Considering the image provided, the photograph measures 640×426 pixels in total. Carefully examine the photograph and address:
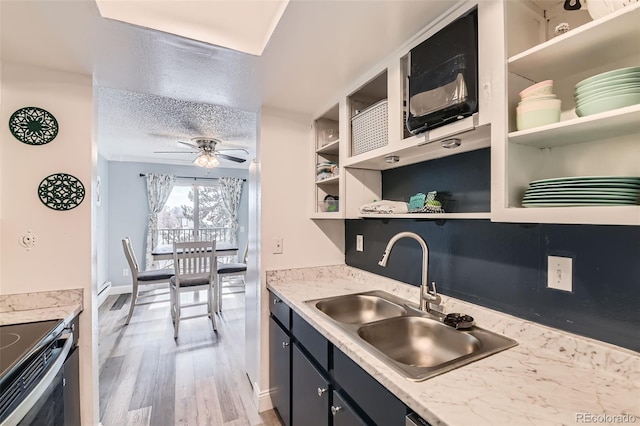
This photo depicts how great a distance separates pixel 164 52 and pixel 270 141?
0.84 m

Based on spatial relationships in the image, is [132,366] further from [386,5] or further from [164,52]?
[386,5]

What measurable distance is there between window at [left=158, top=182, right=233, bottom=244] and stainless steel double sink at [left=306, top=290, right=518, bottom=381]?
458 centimetres

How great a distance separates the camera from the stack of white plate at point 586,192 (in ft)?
2.33

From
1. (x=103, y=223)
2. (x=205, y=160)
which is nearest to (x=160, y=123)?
(x=205, y=160)

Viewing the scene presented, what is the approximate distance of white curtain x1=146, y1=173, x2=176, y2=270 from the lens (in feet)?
16.1

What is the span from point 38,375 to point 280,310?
43.1 inches

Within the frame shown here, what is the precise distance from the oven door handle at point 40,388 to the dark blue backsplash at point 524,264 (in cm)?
169

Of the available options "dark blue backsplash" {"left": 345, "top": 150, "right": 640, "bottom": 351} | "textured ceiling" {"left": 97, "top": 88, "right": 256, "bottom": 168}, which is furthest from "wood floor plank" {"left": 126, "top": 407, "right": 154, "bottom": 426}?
"textured ceiling" {"left": 97, "top": 88, "right": 256, "bottom": 168}

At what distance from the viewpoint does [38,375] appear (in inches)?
41.3

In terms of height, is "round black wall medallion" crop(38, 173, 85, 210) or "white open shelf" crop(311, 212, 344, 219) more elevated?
"round black wall medallion" crop(38, 173, 85, 210)

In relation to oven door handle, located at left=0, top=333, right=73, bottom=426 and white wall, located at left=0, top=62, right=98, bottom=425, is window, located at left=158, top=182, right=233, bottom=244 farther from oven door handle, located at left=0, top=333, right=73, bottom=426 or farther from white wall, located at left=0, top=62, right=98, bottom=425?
oven door handle, located at left=0, top=333, right=73, bottom=426

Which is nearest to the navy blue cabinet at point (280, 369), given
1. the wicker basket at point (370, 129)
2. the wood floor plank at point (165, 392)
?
the wood floor plank at point (165, 392)

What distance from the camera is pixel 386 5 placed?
3.53 ft

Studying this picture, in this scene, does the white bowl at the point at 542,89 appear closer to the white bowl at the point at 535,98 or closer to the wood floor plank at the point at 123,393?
the white bowl at the point at 535,98
